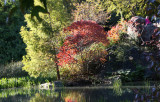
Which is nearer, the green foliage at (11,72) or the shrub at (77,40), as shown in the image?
the shrub at (77,40)

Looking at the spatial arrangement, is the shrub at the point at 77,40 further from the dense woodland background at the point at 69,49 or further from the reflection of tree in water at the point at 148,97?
the reflection of tree in water at the point at 148,97

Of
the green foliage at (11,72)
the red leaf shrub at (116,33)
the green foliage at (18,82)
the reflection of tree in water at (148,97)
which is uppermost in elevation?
the red leaf shrub at (116,33)

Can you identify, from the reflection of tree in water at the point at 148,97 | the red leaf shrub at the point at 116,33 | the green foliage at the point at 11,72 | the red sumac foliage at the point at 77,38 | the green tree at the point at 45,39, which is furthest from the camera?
the green foliage at the point at 11,72

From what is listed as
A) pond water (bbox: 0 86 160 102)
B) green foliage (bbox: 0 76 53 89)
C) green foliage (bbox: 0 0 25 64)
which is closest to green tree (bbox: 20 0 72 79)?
green foliage (bbox: 0 76 53 89)

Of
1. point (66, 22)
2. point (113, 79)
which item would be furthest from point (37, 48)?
point (113, 79)

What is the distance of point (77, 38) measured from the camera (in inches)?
405

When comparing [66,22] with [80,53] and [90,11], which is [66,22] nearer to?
[80,53]

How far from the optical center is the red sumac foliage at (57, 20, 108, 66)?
10297mm

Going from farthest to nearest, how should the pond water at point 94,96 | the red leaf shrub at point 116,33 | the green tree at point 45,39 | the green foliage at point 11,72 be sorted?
the green foliage at point 11,72 < the red leaf shrub at point 116,33 < the green tree at point 45,39 < the pond water at point 94,96

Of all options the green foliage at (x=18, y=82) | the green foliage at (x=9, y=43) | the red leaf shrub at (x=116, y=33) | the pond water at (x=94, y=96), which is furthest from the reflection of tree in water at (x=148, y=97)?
the green foliage at (x=9, y=43)

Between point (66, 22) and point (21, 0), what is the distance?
966 centimetres

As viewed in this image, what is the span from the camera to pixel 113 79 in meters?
11.3

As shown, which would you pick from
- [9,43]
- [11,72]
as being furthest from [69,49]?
[9,43]

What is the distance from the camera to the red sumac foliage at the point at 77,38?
10297 millimetres
